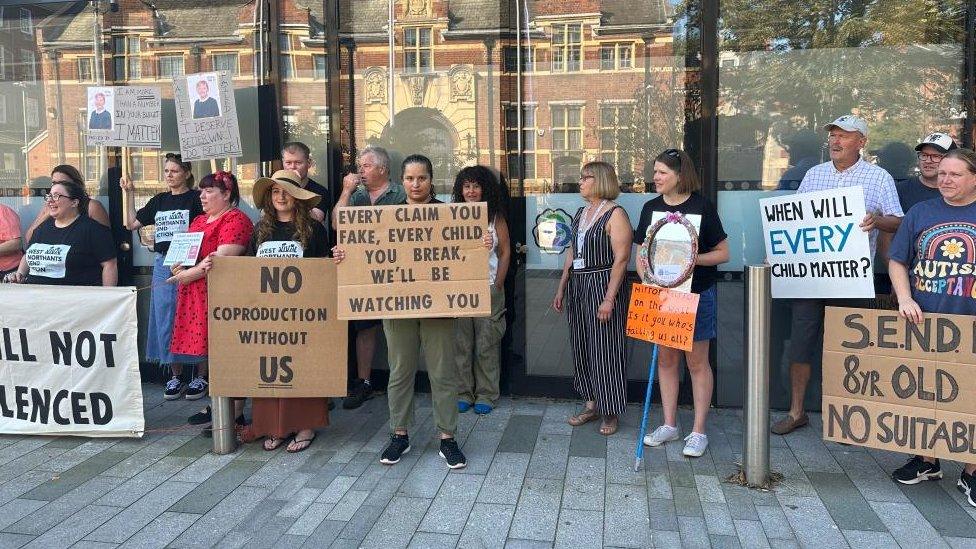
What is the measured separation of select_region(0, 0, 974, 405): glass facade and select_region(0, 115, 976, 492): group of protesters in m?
0.35

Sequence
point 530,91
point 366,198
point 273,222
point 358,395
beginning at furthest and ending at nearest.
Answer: point 530,91 → point 358,395 → point 366,198 → point 273,222

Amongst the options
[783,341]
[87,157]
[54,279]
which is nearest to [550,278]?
[783,341]

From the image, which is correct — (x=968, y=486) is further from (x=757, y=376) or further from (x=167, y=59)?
(x=167, y=59)

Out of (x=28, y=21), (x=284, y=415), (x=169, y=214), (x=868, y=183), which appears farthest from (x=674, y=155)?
(x=28, y=21)

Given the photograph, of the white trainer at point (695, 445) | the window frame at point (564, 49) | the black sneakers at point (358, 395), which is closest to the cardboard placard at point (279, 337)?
the black sneakers at point (358, 395)

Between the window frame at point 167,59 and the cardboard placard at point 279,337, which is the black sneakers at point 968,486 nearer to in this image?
the cardboard placard at point 279,337

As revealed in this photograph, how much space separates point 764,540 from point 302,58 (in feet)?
16.0

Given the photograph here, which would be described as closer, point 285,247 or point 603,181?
point 285,247

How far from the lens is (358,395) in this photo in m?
5.52

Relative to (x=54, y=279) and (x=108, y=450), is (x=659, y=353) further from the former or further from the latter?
(x=54, y=279)

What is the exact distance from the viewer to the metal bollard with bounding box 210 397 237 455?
4.50m

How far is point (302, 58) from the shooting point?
5.98m

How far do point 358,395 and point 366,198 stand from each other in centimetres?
150

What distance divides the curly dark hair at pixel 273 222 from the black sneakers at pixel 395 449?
1.33m
